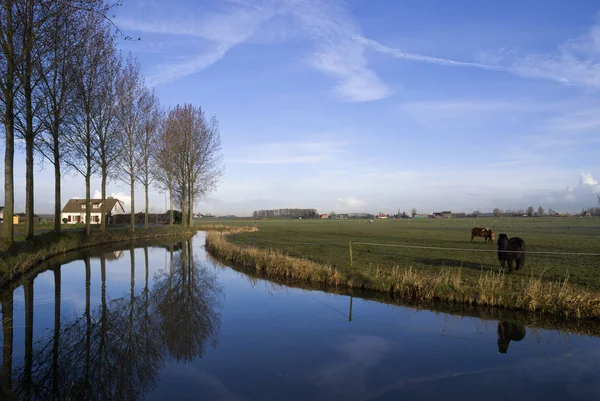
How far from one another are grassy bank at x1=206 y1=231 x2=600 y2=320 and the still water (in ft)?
4.99

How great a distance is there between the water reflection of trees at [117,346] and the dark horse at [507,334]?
6750 millimetres

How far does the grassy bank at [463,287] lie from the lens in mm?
11945

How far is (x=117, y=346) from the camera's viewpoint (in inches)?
353

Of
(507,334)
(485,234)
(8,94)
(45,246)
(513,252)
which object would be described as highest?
(8,94)

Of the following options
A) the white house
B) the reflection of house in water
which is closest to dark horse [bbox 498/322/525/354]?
the reflection of house in water

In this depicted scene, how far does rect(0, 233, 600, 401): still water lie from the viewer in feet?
23.0

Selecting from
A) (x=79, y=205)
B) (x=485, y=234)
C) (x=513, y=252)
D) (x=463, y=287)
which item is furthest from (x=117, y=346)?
(x=79, y=205)

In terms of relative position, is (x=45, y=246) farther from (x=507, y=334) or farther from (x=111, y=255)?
(x=507, y=334)

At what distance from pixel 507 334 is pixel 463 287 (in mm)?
3547

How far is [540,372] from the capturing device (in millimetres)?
8031

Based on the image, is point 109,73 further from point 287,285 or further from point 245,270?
point 287,285

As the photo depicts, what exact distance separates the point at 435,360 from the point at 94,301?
10.5 m

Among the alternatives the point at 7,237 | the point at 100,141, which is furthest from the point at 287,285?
the point at 100,141

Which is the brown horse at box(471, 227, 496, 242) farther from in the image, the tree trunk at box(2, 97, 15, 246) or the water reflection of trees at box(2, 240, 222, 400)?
the tree trunk at box(2, 97, 15, 246)
